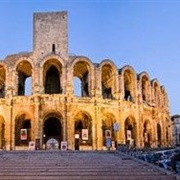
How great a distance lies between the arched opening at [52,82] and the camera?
4259cm

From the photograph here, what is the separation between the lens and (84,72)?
42.4 meters

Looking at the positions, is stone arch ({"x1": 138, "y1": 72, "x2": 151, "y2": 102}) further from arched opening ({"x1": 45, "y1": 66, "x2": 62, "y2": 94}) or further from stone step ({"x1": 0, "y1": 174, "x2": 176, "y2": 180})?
stone step ({"x1": 0, "y1": 174, "x2": 176, "y2": 180})

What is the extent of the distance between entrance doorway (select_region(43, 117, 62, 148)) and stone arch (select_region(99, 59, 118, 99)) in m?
6.26

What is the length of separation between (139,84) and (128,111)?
12.3 ft

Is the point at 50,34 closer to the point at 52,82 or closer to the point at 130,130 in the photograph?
the point at 52,82

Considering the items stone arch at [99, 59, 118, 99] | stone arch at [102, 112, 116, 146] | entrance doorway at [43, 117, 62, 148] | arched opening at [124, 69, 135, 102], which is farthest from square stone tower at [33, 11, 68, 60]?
stone arch at [102, 112, 116, 146]

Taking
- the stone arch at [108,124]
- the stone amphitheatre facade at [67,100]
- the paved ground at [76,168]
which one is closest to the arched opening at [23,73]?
the stone amphitheatre facade at [67,100]

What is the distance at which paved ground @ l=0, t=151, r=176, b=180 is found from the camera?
638 inches

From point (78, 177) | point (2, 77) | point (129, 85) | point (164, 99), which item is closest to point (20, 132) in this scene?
point (2, 77)

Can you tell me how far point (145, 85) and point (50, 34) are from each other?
1178 cm

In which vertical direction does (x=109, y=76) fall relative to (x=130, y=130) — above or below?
above

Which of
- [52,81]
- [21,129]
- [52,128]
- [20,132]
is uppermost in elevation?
[52,81]

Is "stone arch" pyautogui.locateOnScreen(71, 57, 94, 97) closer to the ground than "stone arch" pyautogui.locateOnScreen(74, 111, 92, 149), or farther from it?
farther from it

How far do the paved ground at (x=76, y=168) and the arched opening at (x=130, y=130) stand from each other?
16.4m
